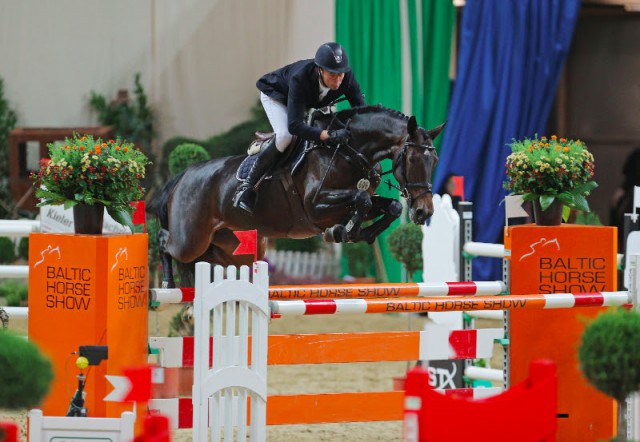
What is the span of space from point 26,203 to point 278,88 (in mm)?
6030

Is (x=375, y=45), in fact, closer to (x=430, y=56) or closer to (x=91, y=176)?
(x=430, y=56)

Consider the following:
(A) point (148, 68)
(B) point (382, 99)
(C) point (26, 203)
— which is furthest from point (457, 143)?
(C) point (26, 203)

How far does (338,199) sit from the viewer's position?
5.19 m

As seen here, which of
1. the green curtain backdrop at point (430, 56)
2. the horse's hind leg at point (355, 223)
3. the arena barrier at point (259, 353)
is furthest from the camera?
the green curtain backdrop at point (430, 56)

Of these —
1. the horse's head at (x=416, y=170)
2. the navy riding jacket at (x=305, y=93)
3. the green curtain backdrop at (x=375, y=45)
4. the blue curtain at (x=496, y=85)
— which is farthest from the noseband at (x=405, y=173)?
the green curtain backdrop at (x=375, y=45)

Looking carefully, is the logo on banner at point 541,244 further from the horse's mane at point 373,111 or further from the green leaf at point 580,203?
the horse's mane at point 373,111

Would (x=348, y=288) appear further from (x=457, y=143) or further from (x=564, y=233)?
(x=457, y=143)

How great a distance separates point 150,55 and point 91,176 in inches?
298

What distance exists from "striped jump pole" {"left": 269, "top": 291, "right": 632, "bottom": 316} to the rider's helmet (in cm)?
133

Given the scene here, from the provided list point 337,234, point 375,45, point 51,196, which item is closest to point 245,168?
point 337,234

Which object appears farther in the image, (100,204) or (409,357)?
(409,357)

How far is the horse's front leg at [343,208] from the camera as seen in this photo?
5051 mm

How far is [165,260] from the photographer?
6.04m

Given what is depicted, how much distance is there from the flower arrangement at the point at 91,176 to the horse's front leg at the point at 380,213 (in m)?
1.36
